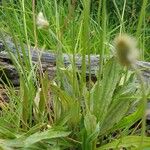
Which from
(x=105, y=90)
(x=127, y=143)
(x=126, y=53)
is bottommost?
(x=127, y=143)

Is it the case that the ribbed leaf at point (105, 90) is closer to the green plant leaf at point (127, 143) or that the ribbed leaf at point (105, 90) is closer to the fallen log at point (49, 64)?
the green plant leaf at point (127, 143)

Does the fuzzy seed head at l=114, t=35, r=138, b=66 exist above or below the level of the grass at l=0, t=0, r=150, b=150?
above

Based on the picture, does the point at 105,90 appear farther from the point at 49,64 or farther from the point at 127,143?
the point at 49,64

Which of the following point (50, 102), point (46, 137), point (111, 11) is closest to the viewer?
point (46, 137)

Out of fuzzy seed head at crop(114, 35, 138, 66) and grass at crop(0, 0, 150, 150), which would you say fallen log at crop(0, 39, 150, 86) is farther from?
fuzzy seed head at crop(114, 35, 138, 66)

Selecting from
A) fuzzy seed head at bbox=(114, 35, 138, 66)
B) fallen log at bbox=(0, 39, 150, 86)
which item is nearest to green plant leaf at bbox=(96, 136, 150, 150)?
fallen log at bbox=(0, 39, 150, 86)

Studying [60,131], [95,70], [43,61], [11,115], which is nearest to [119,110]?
[60,131]

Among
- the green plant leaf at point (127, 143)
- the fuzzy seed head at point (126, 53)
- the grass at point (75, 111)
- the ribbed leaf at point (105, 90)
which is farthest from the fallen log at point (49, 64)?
the fuzzy seed head at point (126, 53)

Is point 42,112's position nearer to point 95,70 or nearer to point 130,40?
point 95,70

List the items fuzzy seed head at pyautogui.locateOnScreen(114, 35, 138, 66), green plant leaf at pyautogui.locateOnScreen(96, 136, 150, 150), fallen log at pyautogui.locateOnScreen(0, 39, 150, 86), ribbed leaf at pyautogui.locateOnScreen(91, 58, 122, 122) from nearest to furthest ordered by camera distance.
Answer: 1. fuzzy seed head at pyautogui.locateOnScreen(114, 35, 138, 66)
2. green plant leaf at pyautogui.locateOnScreen(96, 136, 150, 150)
3. ribbed leaf at pyautogui.locateOnScreen(91, 58, 122, 122)
4. fallen log at pyautogui.locateOnScreen(0, 39, 150, 86)

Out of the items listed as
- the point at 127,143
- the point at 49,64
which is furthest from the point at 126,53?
the point at 49,64

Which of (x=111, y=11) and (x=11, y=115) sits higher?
(x=111, y=11)
